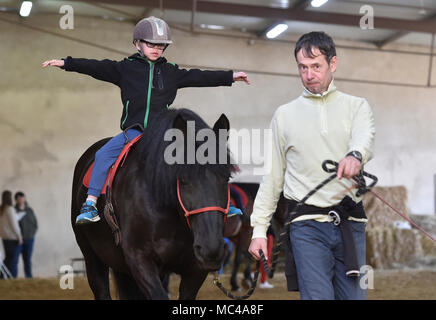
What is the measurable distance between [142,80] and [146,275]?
134cm

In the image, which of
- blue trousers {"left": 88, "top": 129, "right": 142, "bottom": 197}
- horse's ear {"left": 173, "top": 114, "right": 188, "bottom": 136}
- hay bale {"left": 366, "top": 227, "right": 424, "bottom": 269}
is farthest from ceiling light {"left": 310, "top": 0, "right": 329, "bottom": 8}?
horse's ear {"left": 173, "top": 114, "right": 188, "bottom": 136}

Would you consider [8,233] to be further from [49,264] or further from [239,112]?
[239,112]

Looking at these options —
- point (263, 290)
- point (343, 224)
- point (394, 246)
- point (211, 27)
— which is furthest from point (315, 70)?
point (211, 27)

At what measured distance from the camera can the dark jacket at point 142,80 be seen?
4.07 m

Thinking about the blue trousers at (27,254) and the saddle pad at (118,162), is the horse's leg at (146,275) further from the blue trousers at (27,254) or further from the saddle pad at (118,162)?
the blue trousers at (27,254)

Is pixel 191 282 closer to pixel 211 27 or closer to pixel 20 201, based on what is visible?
pixel 20 201

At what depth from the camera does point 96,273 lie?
4879 millimetres

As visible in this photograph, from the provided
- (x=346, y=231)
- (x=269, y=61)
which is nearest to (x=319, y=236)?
(x=346, y=231)

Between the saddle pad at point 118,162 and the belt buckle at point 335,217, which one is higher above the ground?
the saddle pad at point 118,162

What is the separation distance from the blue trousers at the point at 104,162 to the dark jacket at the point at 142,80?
0.38 feet

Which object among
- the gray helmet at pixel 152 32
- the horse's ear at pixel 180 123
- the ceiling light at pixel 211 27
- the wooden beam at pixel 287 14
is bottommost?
the horse's ear at pixel 180 123

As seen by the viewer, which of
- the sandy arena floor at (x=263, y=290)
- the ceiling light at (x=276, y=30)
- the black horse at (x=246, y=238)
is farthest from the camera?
the ceiling light at (x=276, y=30)

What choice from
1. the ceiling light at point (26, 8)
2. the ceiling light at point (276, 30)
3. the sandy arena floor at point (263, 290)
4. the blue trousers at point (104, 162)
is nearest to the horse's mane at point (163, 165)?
the blue trousers at point (104, 162)

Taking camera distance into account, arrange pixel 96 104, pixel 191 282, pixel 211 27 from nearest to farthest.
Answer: pixel 191 282 < pixel 96 104 < pixel 211 27
